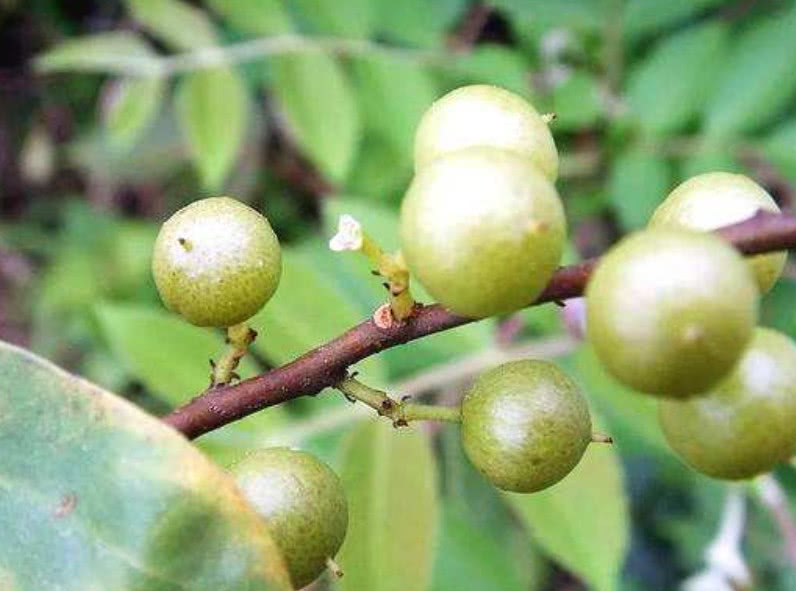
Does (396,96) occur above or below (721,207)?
below

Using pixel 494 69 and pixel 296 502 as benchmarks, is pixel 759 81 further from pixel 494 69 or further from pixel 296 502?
pixel 296 502

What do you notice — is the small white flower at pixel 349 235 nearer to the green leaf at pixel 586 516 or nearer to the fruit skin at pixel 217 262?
the fruit skin at pixel 217 262

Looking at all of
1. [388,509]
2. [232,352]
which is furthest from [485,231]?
[388,509]

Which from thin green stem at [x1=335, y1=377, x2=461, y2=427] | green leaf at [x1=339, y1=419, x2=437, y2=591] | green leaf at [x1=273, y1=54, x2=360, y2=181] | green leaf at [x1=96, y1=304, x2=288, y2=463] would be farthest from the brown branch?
green leaf at [x1=273, y1=54, x2=360, y2=181]

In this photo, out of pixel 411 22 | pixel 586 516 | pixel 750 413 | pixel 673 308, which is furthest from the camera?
pixel 411 22

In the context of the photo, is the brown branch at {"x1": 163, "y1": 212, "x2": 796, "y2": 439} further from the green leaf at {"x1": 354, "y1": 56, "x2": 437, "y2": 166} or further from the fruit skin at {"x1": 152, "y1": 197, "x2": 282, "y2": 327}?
the green leaf at {"x1": 354, "y1": 56, "x2": 437, "y2": 166}

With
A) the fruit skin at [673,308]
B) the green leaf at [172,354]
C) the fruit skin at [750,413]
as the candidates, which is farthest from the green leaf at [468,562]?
the fruit skin at [673,308]

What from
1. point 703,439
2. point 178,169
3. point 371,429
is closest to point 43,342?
point 178,169

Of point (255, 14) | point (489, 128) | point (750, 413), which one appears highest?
point (489, 128)
